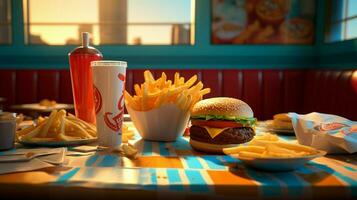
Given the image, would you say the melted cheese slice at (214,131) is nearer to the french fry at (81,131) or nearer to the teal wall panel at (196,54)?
the french fry at (81,131)

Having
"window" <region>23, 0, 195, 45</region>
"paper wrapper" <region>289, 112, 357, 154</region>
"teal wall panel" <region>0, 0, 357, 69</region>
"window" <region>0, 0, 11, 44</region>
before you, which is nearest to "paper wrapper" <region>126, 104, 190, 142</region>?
"paper wrapper" <region>289, 112, 357, 154</region>

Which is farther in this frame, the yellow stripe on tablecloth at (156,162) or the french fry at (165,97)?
the french fry at (165,97)

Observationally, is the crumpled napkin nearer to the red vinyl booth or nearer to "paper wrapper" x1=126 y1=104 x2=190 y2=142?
"paper wrapper" x1=126 y1=104 x2=190 y2=142

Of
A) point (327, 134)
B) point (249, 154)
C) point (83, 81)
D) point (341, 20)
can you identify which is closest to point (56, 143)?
point (83, 81)

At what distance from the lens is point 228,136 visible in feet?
3.44

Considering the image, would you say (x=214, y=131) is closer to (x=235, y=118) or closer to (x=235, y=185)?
(x=235, y=118)

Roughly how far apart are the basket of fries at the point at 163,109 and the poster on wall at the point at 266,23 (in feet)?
7.94

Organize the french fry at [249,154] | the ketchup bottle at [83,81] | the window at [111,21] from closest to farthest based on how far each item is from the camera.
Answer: the french fry at [249,154]
the ketchup bottle at [83,81]
the window at [111,21]

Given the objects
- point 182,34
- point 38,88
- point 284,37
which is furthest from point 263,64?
point 38,88

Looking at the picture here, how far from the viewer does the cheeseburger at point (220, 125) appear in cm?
105

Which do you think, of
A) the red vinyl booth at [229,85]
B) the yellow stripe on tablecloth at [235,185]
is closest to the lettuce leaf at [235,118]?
the yellow stripe on tablecloth at [235,185]

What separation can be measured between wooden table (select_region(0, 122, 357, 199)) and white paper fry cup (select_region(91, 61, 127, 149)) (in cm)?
19

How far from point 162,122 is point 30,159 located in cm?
48

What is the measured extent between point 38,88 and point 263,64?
219 centimetres
